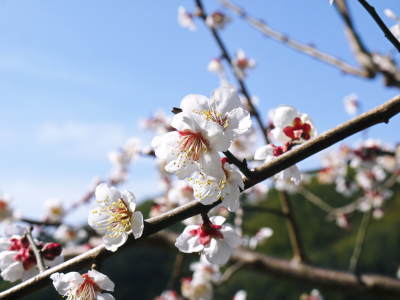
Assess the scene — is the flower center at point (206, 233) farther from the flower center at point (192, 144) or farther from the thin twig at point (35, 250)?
the thin twig at point (35, 250)

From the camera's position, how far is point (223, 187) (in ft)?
2.64

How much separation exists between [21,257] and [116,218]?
38 cm

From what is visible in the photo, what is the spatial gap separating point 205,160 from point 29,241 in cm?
67

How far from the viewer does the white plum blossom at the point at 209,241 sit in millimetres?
1007

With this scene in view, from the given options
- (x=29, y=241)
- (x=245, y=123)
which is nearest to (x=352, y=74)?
(x=245, y=123)

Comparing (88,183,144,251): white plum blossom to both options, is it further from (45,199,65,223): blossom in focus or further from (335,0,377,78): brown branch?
(45,199,65,223): blossom in focus

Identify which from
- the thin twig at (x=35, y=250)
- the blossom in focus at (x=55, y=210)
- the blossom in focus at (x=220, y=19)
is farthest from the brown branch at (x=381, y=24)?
the blossom in focus at (x=55, y=210)

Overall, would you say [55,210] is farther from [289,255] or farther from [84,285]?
[289,255]

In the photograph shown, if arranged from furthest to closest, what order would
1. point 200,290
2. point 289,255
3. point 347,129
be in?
Result: 1. point 289,255
2. point 200,290
3. point 347,129

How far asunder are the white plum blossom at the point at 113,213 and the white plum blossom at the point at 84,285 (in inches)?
4.3

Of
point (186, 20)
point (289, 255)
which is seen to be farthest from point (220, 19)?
point (289, 255)

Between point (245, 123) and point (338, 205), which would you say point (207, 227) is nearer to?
point (245, 123)

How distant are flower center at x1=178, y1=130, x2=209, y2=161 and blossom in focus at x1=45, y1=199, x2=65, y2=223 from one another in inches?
162

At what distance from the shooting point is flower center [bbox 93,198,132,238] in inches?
36.2
